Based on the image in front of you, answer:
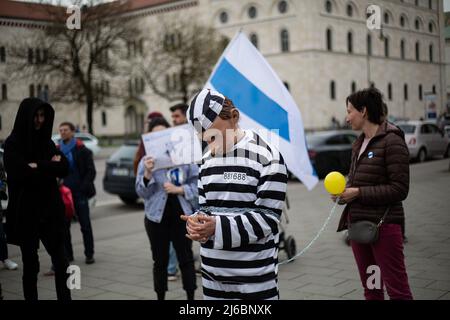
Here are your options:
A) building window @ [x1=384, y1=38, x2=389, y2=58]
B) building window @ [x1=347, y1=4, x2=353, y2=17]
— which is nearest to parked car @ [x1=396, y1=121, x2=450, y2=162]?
building window @ [x1=384, y1=38, x2=389, y2=58]

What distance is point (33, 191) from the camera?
4.44 metres

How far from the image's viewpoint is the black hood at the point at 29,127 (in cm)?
428

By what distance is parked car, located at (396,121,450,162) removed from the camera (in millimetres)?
6854

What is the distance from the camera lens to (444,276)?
4637 millimetres

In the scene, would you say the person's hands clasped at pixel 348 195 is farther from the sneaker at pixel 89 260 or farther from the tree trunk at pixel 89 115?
the tree trunk at pixel 89 115

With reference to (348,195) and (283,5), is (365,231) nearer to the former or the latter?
(348,195)

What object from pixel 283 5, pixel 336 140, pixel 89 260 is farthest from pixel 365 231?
pixel 336 140

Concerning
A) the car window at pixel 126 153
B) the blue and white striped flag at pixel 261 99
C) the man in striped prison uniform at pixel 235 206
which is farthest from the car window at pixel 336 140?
the man in striped prison uniform at pixel 235 206

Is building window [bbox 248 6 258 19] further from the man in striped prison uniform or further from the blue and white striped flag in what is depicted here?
the man in striped prison uniform

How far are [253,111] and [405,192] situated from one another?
246cm

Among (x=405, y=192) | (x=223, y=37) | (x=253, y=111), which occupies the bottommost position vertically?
(x=405, y=192)

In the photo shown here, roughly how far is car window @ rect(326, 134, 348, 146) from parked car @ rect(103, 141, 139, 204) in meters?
Answer: 6.69

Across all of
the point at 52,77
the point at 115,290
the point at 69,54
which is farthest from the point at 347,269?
the point at 52,77
